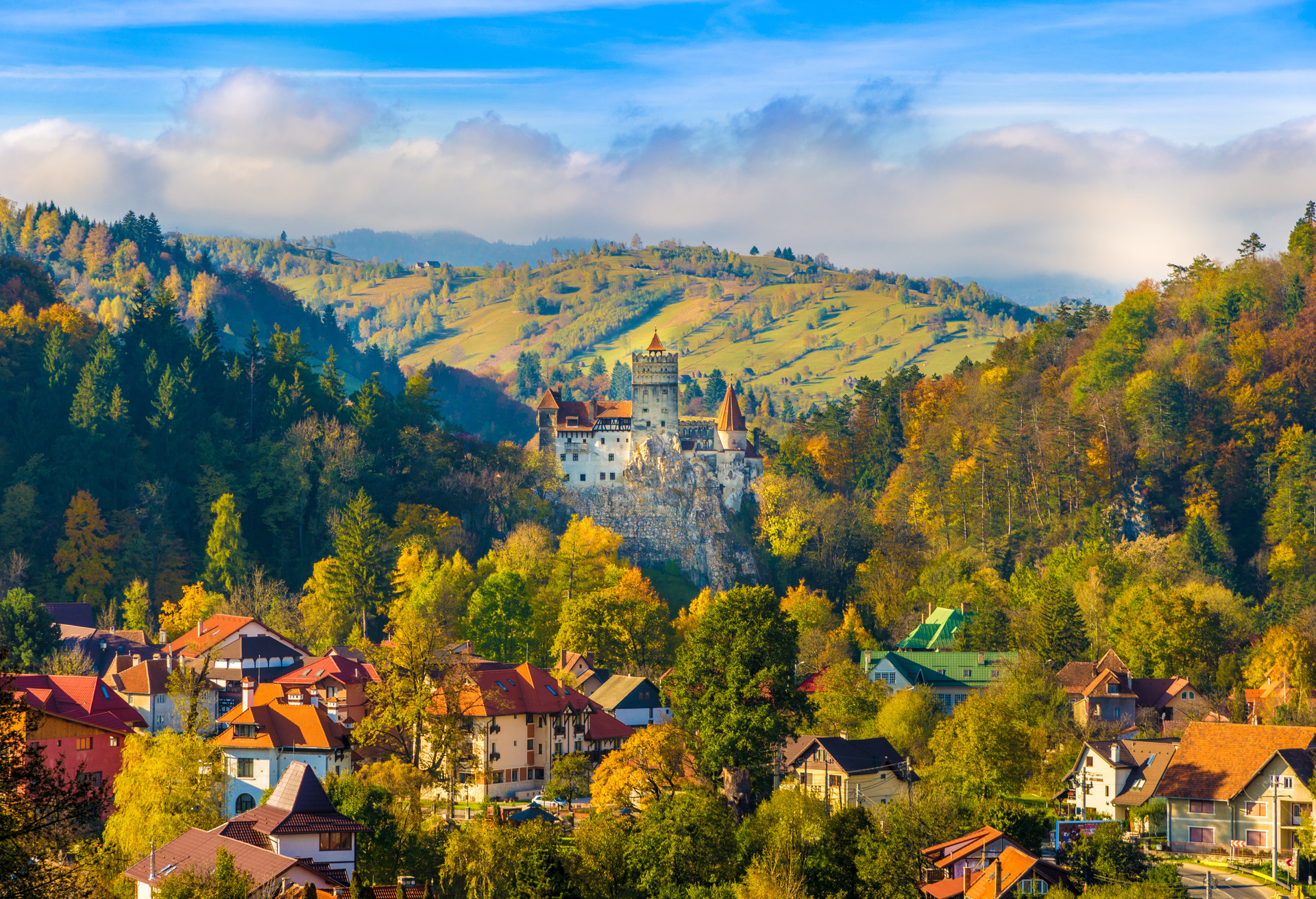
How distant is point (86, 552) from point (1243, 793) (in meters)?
66.9

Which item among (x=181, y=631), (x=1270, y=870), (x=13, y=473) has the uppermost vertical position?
(x=13, y=473)

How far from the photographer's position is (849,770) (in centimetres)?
6359

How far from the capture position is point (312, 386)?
112 meters

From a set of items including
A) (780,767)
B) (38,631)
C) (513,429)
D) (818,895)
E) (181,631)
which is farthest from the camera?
(513,429)

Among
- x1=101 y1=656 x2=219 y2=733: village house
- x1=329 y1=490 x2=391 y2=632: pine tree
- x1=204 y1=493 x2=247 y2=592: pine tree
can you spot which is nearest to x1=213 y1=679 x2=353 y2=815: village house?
x1=101 y1=656 x2=219 y2=733: village house

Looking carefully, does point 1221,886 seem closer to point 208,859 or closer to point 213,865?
point 213,865

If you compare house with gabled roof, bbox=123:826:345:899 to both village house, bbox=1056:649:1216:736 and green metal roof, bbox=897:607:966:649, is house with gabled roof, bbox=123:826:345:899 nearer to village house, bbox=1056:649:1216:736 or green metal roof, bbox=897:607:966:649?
village house, bbox=1056:649:1216:736

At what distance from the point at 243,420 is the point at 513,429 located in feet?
288

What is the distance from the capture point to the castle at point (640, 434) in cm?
11712

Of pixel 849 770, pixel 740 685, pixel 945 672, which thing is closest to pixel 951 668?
pixel 945 672

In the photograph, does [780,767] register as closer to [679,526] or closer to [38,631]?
[38,631]

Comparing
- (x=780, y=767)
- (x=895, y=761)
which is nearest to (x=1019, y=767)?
(x=895, y=761)

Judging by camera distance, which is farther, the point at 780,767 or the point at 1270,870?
the point at 780,767

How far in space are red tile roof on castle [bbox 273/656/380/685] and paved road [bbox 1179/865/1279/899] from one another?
34.7 metres
